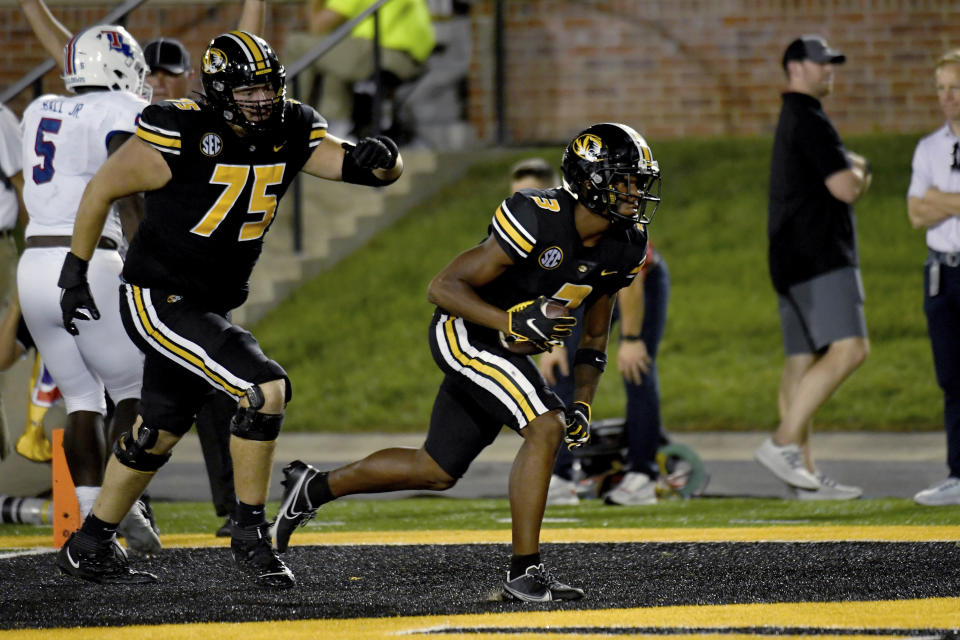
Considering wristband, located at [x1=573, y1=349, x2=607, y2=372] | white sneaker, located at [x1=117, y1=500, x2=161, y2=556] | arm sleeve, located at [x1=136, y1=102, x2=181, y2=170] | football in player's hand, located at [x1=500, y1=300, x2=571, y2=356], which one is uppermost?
arm sleeve, located at [x1=136, y1=102, x2=181, y2=170]

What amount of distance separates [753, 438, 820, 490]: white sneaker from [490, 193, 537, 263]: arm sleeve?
9.70 ft

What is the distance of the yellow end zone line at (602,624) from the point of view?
436 centimetres

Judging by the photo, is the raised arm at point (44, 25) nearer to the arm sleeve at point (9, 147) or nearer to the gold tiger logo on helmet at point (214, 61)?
the arm sleeve at point (9, 147)

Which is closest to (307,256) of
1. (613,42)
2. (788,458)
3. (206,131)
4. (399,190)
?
(399,190)

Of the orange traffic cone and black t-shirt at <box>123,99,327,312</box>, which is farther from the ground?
black t-shirt at <box>123,99,327,312</box>

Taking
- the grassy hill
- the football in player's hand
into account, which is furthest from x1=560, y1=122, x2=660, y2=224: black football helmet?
the grassy hill

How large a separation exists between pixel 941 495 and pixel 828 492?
0.64m

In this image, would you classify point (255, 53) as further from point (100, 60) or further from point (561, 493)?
point (561, 493)

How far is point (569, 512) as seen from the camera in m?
7.55

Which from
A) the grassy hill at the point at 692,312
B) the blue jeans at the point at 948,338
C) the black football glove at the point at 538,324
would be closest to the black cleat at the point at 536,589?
the black football glove at the point at 538,324

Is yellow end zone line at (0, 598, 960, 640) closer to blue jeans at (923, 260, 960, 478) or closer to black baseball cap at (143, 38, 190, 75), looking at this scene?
blue jeans at (923, 260, 960, 478)

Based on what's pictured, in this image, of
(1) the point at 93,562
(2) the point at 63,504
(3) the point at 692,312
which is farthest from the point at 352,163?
(3) the point at 692,312

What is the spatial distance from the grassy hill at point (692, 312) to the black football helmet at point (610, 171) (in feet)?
17.6

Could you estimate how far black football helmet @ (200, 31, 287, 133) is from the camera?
520cm
